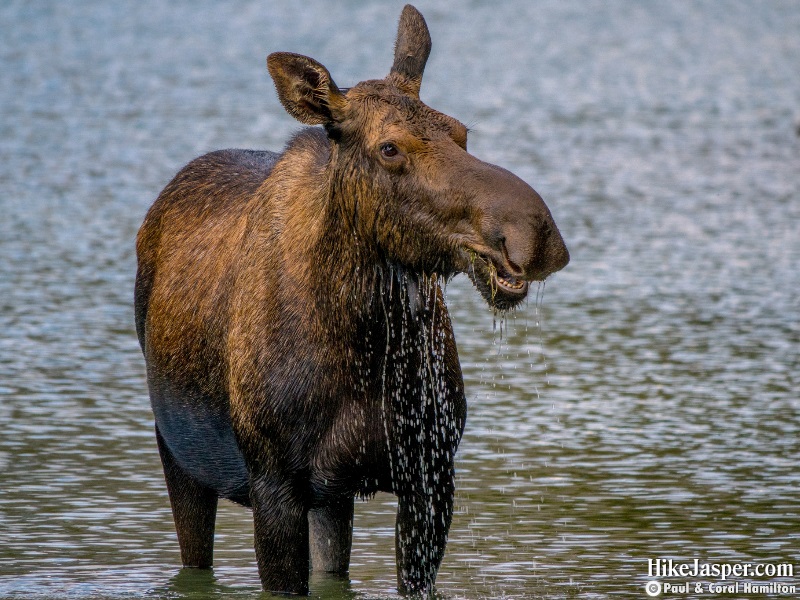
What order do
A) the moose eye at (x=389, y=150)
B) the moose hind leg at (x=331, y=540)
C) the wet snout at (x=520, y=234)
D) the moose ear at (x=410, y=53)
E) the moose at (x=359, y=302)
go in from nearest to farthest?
the wet snout at (x=520, y=234), the moose at (x=359, y=302), the moose eye at (x=389, y=150), the moose ear at (x=410, y=53), the moose hind leg at (x=331, y=540)

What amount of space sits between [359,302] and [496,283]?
0.78 meters

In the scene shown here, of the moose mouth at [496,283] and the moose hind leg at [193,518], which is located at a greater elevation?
the moose mouth at [496,283]

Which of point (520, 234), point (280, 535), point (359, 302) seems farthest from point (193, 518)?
point (520, 234)

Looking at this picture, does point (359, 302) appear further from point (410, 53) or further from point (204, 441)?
point (204, 441)

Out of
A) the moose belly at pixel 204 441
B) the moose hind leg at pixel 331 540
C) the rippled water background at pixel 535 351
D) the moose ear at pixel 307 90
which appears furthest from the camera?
the rippled water background at pixel 535 351

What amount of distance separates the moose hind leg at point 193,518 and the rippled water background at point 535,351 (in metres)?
0.13

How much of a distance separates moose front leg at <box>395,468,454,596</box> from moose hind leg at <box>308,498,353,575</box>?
749mm

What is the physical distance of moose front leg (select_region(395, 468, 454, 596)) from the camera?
733 cm

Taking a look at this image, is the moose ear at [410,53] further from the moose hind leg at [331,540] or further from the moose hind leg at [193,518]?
the moose hind leg at [193,518]

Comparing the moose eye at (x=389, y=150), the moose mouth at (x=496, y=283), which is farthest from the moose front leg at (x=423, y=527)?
the moose eye at (x=389, y=150)

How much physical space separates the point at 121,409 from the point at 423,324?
16.6 ft

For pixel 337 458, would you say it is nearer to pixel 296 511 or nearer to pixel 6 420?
pixel 296 511

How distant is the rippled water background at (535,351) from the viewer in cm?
897

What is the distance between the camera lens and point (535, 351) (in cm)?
1355
